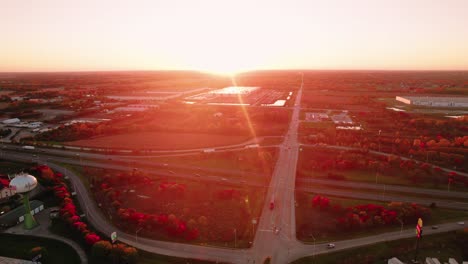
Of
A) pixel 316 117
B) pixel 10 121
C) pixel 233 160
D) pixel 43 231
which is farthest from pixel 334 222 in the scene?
pixel 10 121

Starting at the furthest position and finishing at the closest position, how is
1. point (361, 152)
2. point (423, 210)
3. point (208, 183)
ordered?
point (361, 152), point (208, 183), point (423, 210)

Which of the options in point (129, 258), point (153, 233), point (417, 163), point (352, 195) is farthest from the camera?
point (417, 163)

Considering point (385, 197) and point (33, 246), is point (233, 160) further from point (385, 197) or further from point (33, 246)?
point (33, 246)

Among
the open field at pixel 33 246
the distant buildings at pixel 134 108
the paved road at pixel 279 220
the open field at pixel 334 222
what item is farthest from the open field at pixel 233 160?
the distant buildings at pixel 134 108

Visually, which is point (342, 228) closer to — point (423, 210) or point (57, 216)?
point (423, 210)

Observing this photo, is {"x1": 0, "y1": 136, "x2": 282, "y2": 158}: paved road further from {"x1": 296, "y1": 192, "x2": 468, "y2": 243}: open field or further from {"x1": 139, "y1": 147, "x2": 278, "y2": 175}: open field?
{"x1": 296, "y1": 192, "x2": 468, "y2": 243}: open field

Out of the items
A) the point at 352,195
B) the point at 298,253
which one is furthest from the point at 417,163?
the point at 298,253

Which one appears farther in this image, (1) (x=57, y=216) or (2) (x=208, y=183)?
(2) (x=208, y=183)
